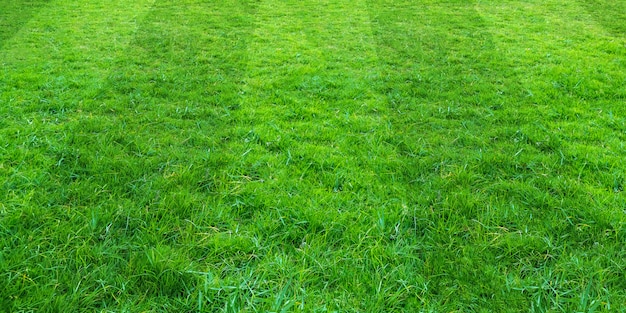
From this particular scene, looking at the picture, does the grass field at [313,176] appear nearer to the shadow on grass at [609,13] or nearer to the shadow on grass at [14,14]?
the shadow on grass at [14,14]

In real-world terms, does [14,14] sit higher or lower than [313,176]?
higher

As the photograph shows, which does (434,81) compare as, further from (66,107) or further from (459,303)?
(66,107)

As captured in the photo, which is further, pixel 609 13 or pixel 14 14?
pixel 14 14

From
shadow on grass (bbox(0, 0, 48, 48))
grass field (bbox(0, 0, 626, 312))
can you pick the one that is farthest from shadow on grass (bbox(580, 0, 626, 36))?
shadow on grass (bbox(0, 0, 48, 48))

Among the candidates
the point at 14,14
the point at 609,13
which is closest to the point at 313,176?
the point at 609,13

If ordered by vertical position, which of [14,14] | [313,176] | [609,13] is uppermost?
[609,13]

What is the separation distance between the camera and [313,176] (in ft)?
12.4

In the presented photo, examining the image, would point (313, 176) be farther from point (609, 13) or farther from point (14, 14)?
point (14, 14)

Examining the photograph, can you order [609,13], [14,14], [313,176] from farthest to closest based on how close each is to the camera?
[14,14] → [609,13] → [313,176]

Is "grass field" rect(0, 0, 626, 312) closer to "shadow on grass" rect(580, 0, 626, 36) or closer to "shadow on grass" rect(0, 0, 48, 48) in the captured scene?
"shadow on grass" rect(0, 0, 48, 48)

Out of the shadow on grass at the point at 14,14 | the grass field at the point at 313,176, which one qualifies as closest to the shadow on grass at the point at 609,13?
the grass field at the point at 313,176

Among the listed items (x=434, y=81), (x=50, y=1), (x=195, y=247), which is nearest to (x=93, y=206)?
(x=195, y=247)

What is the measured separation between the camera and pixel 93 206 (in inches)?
127

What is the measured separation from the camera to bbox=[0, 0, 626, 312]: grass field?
2566 mm
